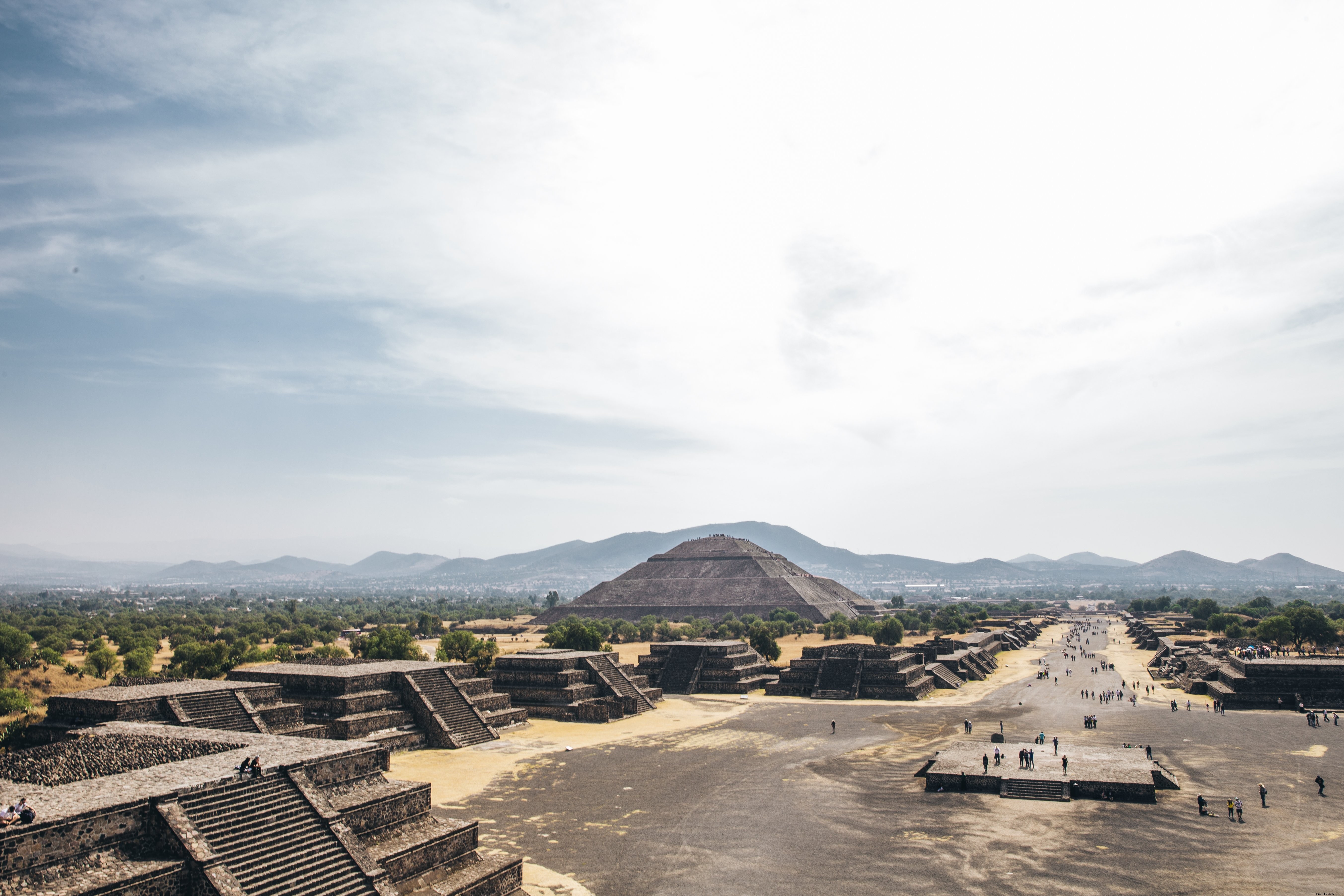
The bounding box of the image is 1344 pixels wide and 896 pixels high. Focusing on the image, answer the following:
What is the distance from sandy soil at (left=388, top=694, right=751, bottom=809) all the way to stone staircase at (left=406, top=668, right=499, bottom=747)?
2.52 feet

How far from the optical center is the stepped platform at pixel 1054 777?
35.0 metres

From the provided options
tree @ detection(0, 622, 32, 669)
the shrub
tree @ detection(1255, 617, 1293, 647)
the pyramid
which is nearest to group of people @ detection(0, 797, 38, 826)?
the shrub

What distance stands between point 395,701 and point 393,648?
64.5 ft

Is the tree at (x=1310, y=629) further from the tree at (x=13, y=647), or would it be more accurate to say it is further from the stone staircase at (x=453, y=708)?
the tree at (x=13, y=647)

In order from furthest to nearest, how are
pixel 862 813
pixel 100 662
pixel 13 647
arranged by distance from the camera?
1. pixel 13 647
2. pixel 100 662
3. pixel 862 813

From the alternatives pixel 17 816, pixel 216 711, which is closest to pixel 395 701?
pixel 216 711

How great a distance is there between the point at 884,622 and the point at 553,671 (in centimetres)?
6696

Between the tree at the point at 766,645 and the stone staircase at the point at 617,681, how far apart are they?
23.8 m

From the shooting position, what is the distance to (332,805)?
23094 mm

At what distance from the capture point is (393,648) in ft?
211

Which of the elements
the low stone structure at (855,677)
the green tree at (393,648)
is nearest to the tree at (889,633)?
the low stone structure at (855,677)

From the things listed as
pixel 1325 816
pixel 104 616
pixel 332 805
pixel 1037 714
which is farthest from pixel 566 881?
pixel 104 616

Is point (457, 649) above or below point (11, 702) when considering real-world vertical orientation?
above

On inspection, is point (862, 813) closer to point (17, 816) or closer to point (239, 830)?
point (239, 830)
